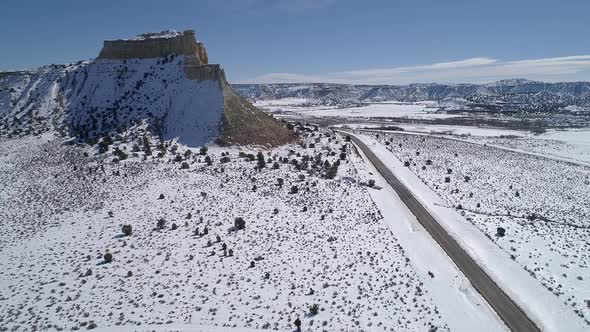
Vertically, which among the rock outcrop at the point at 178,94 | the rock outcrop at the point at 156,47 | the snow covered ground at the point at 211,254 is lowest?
the snow covered ground at the point at 211,254

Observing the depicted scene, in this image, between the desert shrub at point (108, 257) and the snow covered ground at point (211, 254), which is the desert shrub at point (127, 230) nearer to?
the snow covered ground at point (211, 254)

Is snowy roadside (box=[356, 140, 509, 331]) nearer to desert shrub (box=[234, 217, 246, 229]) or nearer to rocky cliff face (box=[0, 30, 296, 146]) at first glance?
desert shrub (box=[234, 217, 246, 229])

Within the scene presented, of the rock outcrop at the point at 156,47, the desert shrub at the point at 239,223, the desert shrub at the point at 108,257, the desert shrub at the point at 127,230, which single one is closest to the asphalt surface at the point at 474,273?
the desert shrub at the point at 239,223

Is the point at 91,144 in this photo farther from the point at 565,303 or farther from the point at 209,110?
the point at 565,303

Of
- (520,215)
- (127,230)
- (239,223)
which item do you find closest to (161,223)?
(127,230)

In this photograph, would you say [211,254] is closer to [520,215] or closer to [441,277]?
[441,277]

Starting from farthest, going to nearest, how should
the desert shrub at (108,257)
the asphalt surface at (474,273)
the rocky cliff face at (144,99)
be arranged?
the rocky cliff face at (144,99) < the desert shrub at (108,257) < the asphalt surface at (474,273)

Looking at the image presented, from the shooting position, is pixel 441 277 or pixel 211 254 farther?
pixel 211 254
